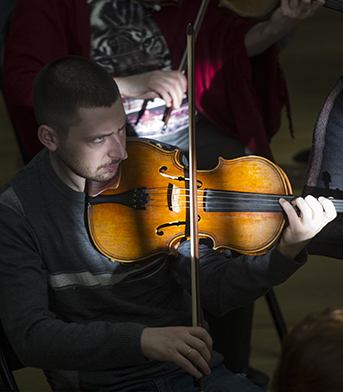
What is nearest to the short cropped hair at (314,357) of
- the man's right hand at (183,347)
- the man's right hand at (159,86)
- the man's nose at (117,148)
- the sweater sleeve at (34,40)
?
the man's right hand at (183,347)

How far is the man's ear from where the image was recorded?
923 mm

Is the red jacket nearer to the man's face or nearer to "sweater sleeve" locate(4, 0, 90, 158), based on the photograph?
"sweater sleeve" locate(4, 0, 90, 158)

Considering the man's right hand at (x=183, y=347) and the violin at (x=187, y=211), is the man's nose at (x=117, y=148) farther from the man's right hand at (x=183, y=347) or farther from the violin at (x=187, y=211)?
the man's right hand at (x=183, y=347)

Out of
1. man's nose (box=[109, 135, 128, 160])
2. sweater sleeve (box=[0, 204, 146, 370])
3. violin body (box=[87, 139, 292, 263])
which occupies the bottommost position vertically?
sweater sleeve (box=[0, 204, 146, 370])

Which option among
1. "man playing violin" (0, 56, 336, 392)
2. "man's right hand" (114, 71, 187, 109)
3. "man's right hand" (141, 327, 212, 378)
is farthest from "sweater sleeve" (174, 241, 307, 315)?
"man's right hand" (114, 71, 187, 109)

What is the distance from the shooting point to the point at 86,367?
0.85 meters

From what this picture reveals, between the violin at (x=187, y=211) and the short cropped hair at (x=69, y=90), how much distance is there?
0.14 meters

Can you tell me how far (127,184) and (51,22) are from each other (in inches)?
19.5

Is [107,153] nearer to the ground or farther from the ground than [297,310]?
farther from the ground

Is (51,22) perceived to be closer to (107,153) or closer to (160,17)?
(160,17)

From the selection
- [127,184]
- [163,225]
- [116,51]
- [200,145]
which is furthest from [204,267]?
[116,51]

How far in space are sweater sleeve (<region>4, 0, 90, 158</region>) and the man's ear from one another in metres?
0.31

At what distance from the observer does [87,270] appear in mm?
948

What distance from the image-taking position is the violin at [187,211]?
3.10 feet
